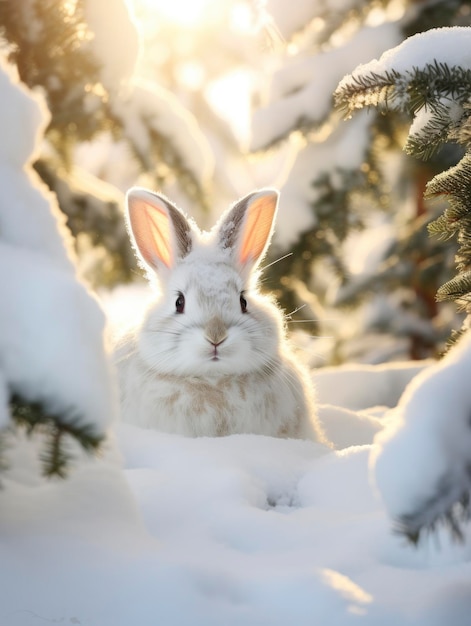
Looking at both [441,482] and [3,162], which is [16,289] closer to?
[3,162]

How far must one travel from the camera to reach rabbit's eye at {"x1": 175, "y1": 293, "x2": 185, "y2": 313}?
11.1ft

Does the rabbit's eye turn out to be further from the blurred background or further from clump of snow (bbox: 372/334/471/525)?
clump of snow (bbox: 372/334/471/525)

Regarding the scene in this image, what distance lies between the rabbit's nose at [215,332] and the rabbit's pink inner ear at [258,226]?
56cm

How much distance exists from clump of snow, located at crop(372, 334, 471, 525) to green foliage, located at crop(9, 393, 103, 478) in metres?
0.52

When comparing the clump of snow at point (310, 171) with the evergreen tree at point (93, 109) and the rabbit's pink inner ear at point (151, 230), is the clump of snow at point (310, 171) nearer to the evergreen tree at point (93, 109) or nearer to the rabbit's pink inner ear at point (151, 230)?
the evergreen tree at point (93, 109)

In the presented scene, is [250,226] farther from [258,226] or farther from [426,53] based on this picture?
[426,53]

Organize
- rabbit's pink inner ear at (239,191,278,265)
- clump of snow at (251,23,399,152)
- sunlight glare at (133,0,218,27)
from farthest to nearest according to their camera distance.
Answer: sunlight glare at (133,0,218,27) < clump of snow at (251,23,399,152) < rabbit's pink inner ear at (239,191,278,265)

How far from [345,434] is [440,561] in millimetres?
2214

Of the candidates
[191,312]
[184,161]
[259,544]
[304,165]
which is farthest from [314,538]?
[304,165]

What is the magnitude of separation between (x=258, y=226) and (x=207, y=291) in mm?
528

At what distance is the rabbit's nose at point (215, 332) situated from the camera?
310cm

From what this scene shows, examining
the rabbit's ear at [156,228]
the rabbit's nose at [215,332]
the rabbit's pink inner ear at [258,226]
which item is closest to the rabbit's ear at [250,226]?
the rabbit's pink inner ear at [258,226]

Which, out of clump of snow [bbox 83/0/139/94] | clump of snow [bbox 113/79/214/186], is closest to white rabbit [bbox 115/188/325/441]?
clump of snow [bbox 83/0/139/94]

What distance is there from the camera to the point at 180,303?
3389 millimetres
